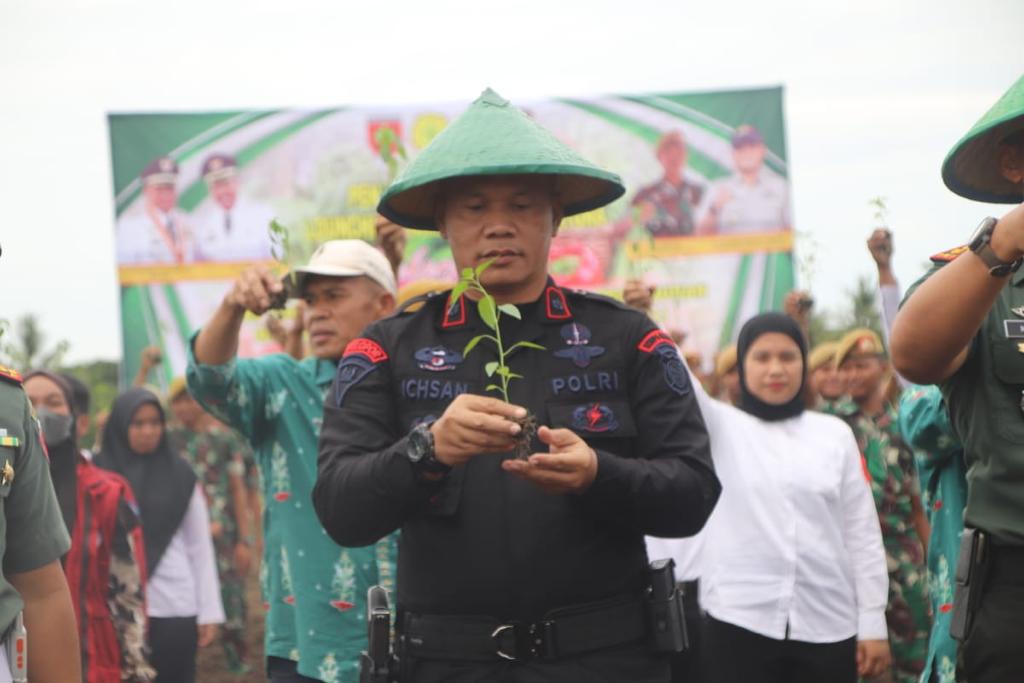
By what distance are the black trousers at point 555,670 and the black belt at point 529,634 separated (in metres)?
0.02

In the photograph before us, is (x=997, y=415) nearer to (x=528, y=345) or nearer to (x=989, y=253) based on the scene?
(x=989, y=253)

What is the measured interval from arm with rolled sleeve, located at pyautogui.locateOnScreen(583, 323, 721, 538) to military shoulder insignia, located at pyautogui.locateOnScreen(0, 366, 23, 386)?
1450 millimetres

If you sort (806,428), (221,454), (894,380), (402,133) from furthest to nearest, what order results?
(402,133) < (221,454) < (894,380) < (806,428)

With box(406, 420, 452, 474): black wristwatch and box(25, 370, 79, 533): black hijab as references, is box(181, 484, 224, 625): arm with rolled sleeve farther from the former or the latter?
box(406, 420, 452, 474): black wristwatch

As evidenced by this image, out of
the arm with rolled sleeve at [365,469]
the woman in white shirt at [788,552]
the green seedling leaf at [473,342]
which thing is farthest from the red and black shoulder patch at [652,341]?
the woman in white shirt at [788,552]

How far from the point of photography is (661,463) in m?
3.20

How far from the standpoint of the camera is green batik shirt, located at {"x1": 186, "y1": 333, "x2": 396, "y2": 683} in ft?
Answer: 15.4

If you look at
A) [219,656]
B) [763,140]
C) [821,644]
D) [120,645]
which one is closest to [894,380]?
[821,644]

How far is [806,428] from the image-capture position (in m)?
6.09

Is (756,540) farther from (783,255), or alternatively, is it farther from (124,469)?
(783,255)

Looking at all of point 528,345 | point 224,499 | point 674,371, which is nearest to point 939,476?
point 674,371

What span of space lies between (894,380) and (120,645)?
4.62 metres

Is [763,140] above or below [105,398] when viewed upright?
above

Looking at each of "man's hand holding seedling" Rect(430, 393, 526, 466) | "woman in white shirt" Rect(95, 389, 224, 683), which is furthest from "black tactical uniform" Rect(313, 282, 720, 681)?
"woman in white shirt" Rect(95, 389, 224, 683)
